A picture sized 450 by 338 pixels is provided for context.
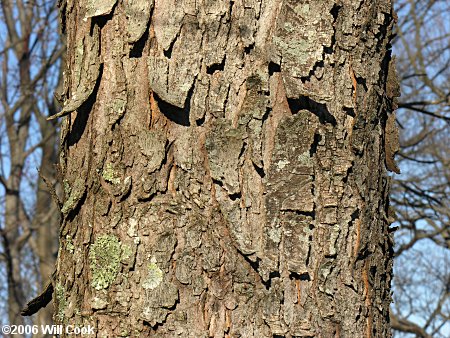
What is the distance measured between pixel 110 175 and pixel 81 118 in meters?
0.18

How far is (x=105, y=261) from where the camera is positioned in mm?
1392

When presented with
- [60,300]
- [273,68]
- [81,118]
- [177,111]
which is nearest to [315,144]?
[273,68]

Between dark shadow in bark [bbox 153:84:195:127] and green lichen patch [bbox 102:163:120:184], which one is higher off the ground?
dark shadow in bark [bbox 153:84:195:127]

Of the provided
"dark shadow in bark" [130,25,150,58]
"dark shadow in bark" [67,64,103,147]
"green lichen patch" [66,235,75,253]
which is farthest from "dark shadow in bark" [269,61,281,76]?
"green lichen patch" [66,235,75,253]

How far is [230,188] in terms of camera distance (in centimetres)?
136

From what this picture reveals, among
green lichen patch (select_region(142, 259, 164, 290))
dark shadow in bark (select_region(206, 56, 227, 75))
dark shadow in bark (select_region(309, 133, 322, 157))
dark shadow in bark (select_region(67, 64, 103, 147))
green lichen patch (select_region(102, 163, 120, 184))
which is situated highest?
dark shadow in bark (select_region(206, 56, 227, 75))

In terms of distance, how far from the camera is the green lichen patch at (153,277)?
135 cm

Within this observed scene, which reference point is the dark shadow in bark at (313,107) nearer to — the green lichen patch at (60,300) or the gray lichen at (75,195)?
the gray lichen at (75,195)

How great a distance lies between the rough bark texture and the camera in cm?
134

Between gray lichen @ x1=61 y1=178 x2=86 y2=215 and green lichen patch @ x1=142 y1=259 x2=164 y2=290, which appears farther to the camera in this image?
gray lichen @ x1=61 y1=178 x2=86 y2=215

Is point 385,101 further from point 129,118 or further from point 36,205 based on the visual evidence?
point 36,205

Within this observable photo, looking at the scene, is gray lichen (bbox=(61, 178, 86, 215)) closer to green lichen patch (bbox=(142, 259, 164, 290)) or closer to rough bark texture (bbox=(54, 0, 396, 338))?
rough bark texture (bbox=(54, 0, 396, 338))

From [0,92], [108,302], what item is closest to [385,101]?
[108,302]

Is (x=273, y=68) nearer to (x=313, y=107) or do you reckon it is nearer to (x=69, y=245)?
(x=313, y=107)
